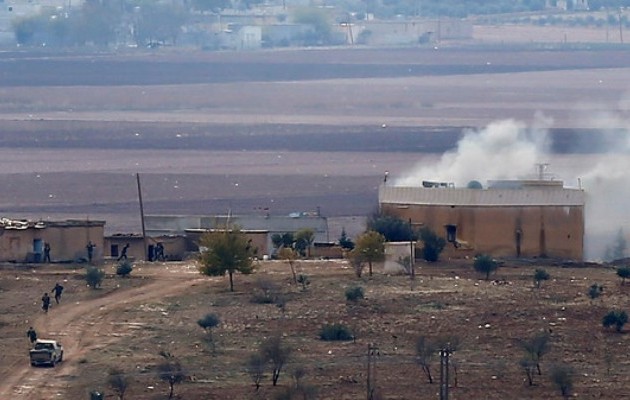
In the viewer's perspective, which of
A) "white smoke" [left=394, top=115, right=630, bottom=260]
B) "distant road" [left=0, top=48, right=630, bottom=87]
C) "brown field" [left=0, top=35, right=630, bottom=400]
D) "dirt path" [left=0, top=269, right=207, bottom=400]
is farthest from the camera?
"distant road" [left=0, top=48, right=630, bottom=87]

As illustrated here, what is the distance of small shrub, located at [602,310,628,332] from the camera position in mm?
29125

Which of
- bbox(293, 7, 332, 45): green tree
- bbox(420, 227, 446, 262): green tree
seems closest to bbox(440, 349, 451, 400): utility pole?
bbox(420, 227, 446, 262): green tree

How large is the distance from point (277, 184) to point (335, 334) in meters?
30.0

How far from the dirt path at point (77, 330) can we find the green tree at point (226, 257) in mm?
302

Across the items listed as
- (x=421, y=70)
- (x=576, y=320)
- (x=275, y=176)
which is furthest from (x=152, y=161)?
(x=421, y=70)

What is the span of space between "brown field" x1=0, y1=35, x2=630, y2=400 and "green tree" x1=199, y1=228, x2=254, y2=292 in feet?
0.72

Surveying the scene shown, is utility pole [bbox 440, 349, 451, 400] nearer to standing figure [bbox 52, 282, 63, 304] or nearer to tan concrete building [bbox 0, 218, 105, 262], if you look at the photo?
standing figure [bbox 52, 282, 63, 304]

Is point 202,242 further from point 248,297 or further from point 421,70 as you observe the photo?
point 421,70

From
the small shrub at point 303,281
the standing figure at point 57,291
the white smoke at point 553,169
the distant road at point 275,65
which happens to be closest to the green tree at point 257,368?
the standing figure at point 57,291

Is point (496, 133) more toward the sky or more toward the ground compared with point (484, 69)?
more toward the sky

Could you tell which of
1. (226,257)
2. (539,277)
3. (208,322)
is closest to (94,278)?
(226,257)

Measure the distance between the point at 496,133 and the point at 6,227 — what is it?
21825 millimetres

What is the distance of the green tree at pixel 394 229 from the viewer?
38.2 m

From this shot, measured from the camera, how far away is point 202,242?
35.6 m
